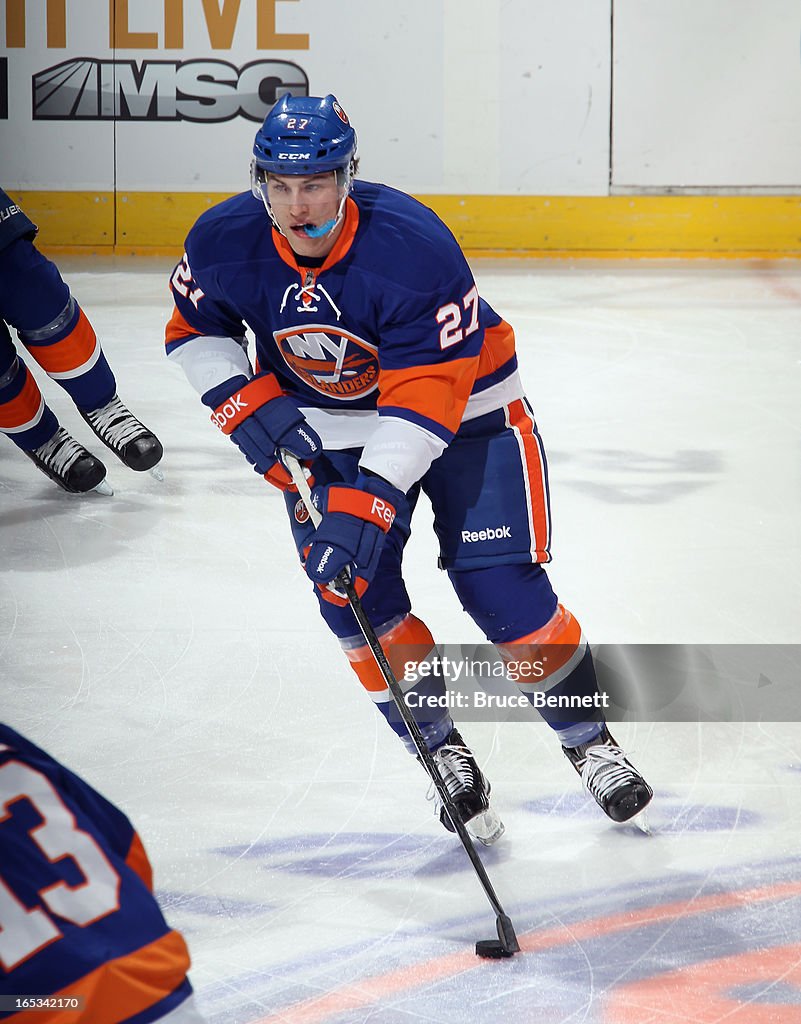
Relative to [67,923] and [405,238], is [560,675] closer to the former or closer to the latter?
[405,238]

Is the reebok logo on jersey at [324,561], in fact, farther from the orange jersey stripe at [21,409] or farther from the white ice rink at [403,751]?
the orange jersey stripe at [21,409]

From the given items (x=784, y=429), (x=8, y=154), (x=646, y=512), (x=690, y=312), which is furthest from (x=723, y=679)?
(x=8, y=154)

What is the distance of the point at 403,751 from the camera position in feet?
7.52

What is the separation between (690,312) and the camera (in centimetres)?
571

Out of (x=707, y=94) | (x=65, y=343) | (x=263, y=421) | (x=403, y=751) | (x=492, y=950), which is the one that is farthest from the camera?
(x=707, y=94)

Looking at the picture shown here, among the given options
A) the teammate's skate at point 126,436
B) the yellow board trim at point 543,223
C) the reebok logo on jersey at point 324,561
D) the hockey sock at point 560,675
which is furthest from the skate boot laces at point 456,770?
the yellow board trim at point 543,223

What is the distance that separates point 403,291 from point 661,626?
1.24m

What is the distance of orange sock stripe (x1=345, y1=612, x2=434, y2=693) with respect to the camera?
2.05 m

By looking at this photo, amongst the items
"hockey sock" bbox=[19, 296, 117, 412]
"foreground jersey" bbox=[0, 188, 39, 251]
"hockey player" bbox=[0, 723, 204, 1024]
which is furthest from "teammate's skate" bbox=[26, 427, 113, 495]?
"hockey player" bbox=[0, 723, 204, 1024]

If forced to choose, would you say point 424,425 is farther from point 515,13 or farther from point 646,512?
point 515,13

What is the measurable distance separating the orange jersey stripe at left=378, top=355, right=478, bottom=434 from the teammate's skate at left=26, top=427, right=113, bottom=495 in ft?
5.94

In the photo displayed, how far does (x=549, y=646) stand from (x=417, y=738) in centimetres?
25

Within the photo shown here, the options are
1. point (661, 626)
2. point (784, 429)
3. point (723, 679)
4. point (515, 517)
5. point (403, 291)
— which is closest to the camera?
point (403, 291)

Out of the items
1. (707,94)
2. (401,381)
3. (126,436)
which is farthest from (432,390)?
(707,94)
